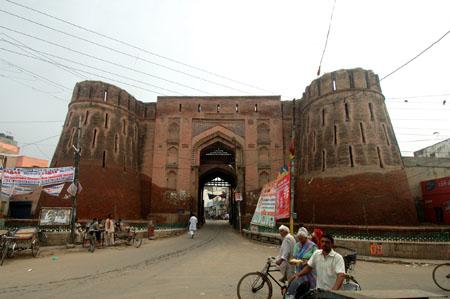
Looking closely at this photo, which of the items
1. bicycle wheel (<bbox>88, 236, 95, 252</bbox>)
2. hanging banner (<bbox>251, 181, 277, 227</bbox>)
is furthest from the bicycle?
bicycle wheel (<bbox>88, 236, 95, 252</bbox>)

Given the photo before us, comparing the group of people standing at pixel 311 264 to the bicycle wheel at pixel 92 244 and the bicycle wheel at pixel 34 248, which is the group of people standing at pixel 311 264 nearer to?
the bicycle wheel at pixel 34 248

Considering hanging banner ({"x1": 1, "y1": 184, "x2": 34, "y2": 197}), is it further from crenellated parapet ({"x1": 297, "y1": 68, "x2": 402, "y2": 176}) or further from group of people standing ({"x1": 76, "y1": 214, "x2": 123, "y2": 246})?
crenellated parapet ({"x1": 297, "y1": 68, "x2": 402, "y2": 176})

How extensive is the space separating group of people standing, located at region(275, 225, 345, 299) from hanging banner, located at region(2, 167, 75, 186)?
13.3 meters

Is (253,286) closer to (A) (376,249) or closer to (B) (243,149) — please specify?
(A) (376,249)

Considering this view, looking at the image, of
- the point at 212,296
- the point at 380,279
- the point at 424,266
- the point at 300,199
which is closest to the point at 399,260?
the point at 424,266

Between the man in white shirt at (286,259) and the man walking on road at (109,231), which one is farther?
the man walking on road at (109,231)

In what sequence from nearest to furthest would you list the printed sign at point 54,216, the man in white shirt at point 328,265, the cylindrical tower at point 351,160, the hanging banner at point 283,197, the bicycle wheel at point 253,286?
the man in white shirt at point 328,265, the bicycle wheel at point 253,286, the hanging banner at point 283,197, the printed sign at point 54,216, the cylindrical tower at point 351,160

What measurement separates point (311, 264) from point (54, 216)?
1341 cm

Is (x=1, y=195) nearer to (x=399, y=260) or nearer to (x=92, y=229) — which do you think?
(x=92, y=229)

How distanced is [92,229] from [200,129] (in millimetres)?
19741

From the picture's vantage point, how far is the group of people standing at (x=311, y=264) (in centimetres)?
400

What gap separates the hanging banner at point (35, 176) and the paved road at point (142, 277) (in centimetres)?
561

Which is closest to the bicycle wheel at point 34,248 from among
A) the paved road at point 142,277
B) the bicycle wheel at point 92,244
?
the paved road at point 142,277

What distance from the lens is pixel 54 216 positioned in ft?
47.1
